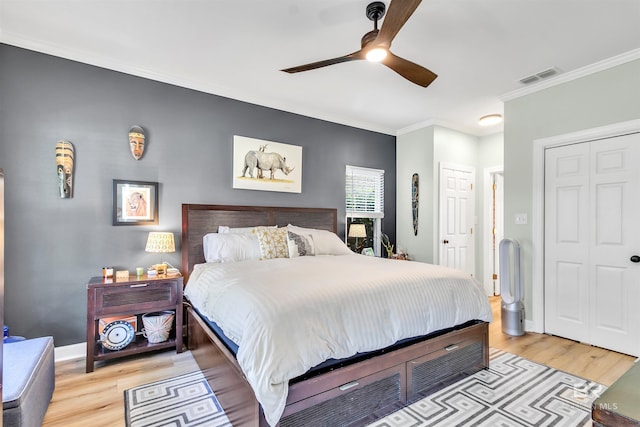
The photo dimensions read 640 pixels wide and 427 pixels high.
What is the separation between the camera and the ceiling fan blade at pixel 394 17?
1667 millimetres

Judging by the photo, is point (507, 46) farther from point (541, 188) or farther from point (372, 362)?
point (372, 362)

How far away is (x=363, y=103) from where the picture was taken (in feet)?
13.2

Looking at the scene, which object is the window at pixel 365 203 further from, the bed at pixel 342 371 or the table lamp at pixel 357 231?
the bed at pixel 342 371

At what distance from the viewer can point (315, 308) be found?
5.75ft

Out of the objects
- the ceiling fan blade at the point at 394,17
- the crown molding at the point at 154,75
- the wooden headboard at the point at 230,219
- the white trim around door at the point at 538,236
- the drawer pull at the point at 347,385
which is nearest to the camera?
the ceiling fan blade at the point at 394,17

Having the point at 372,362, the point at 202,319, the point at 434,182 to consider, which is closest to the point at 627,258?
the point at 434,182

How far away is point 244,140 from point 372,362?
9.27 ft

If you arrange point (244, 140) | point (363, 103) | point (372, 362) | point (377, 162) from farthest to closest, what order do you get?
point (377, 162) → point (363, 103) → point (244, 140) → point (372, 362)

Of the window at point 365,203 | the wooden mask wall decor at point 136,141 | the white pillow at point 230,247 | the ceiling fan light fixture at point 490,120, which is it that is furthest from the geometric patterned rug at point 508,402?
the ceiling fan light fixture at point 490,120

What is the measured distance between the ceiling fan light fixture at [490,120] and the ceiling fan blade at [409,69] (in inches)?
94.0

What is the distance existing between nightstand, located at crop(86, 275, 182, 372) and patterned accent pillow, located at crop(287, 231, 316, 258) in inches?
43.7

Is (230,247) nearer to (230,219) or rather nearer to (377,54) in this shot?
(230,219)

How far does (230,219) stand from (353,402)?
92.7 inches

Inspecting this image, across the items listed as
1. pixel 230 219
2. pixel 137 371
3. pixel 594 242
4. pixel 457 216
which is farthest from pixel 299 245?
pixel 594 242
